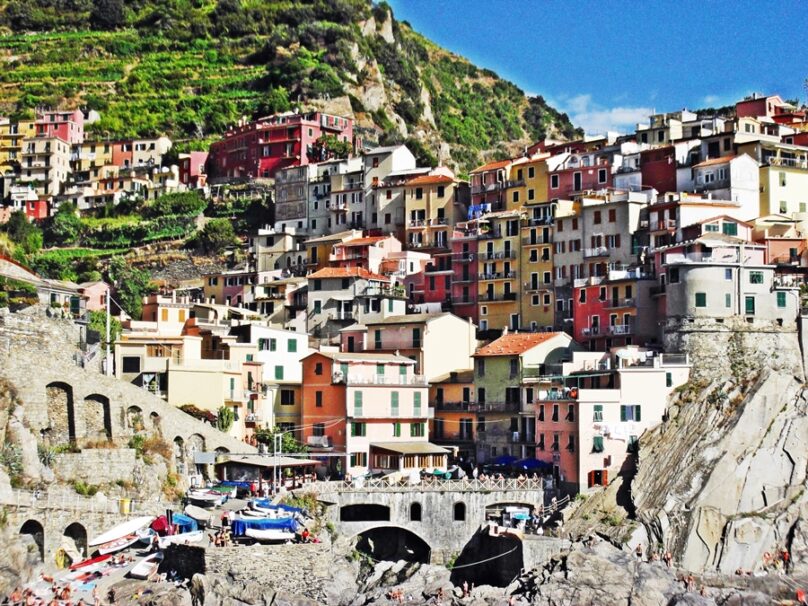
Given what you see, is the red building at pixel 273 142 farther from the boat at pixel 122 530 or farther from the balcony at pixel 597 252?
the boat at pixel 122 530

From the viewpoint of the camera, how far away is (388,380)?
73938 millimetres

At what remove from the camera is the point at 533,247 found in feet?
277

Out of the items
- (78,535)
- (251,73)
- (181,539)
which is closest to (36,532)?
(78,535)

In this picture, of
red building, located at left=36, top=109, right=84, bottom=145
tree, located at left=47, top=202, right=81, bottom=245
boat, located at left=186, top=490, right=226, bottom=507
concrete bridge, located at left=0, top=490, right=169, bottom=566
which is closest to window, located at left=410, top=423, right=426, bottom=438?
boat, located at left=186, top=490, right=226, bottom=507

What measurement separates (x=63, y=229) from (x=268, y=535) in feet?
191

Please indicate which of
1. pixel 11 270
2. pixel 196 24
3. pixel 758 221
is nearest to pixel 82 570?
pixel 11 270

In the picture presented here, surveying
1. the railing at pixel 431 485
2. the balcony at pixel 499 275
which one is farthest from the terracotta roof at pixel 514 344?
the railing at pixel 431 485

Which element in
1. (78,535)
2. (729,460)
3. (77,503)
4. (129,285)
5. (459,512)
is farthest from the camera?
(129,285)

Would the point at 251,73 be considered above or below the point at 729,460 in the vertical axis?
above

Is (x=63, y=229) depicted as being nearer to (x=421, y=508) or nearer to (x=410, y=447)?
(x=410, y=447)

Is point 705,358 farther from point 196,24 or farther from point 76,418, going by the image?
point 196,24

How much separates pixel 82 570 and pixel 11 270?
2160 cm

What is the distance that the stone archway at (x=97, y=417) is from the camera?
64.2 meters

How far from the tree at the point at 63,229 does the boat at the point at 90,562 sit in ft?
182
